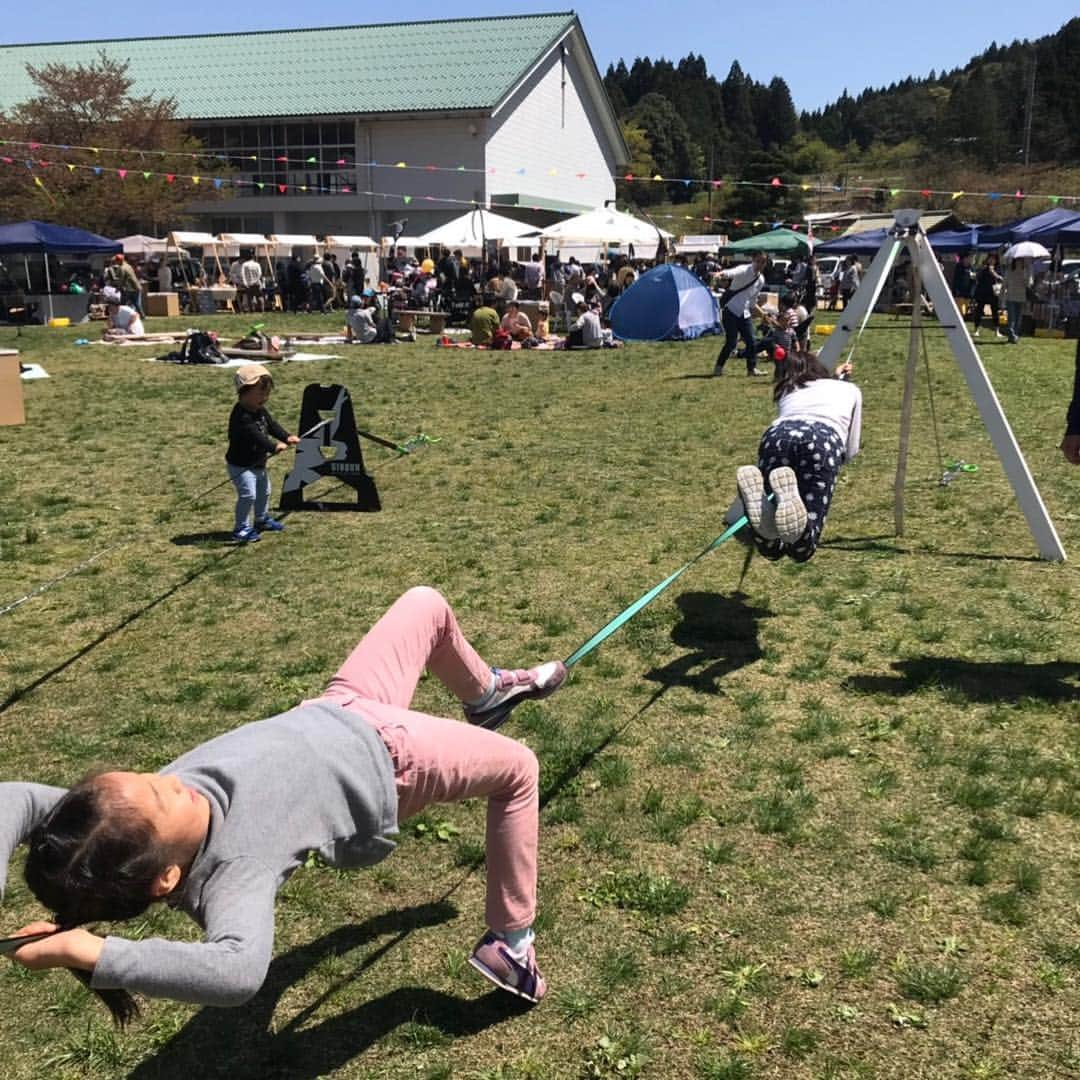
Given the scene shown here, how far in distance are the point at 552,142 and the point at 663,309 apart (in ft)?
90.2

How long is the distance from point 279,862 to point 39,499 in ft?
25.9

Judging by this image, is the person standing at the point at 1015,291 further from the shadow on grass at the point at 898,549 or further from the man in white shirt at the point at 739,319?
the shadow on grass at the point at 898,549

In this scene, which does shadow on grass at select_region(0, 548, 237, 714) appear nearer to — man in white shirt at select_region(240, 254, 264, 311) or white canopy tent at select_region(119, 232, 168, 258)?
man in white shirt at select_region(240, 254, 264, 311)

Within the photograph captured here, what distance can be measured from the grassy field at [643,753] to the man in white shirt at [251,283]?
20.0 meters

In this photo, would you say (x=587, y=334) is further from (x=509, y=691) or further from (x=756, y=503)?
(x=509, y=691)

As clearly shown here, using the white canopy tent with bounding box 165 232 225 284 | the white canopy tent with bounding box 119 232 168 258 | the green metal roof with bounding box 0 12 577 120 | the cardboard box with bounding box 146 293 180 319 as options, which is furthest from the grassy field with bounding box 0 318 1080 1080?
the green metal roof with bounding box 0 12 577 120

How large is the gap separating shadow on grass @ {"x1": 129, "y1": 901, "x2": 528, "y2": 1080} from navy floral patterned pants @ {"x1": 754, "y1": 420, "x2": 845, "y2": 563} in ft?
9.46

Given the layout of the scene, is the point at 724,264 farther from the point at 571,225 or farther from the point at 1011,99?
the point at 1011,99

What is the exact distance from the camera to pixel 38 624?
614cm

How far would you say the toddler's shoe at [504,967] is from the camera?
294 cm

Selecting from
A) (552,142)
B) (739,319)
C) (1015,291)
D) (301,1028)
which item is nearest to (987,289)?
(1015,291)

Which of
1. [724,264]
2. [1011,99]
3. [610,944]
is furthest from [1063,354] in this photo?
[1011,99]

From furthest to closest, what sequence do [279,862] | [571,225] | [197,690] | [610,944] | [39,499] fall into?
1. [571,225]
2. [39,499]
3. [197,690]
4. [610,944]
5. [279,862]

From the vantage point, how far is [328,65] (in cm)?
4569
